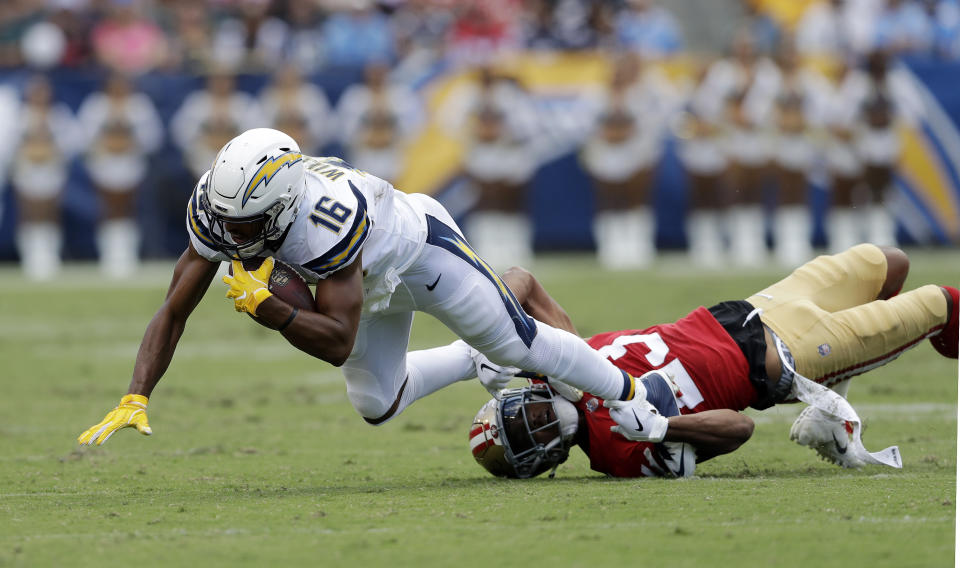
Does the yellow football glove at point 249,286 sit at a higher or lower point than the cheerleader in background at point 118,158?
higher

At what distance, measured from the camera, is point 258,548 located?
3.40 metres

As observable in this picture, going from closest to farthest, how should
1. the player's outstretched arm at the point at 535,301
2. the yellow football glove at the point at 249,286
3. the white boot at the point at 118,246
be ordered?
the yellow football glove at the point at 249,286
the player's outstretched arm at the point at 535,301
the white boot at the point at 118,246

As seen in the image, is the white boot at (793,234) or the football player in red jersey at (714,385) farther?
the white boot at (793,234)

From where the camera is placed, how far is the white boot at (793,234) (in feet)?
46.3

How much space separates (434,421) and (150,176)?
8913 mm

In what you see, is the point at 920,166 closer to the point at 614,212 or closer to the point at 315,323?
the point at 614,212

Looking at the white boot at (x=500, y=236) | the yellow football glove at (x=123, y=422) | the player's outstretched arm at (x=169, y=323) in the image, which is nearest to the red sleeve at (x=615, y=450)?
the player's outstretched arm at (x=169, y=323)

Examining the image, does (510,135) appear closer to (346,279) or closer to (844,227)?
(844,227)

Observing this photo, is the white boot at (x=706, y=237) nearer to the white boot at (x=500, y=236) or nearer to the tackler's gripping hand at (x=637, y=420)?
the white boot at (x=500, y=236)

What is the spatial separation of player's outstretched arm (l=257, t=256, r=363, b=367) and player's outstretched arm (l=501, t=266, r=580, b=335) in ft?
3.27

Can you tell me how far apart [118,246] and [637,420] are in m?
10.3

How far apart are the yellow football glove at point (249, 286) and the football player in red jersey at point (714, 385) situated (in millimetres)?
1010

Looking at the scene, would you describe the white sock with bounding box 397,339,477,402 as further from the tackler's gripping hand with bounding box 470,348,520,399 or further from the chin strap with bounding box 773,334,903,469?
the chin strap with bounding box 773,334,903,469

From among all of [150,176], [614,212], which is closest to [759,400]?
[614,212]
